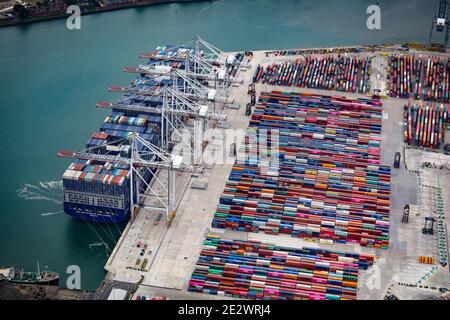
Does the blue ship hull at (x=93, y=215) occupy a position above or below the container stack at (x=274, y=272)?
above

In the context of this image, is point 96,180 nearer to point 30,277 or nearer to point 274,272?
point 30,277

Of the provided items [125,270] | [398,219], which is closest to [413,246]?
[398,219]

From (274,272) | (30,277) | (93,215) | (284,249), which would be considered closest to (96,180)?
(93,215)

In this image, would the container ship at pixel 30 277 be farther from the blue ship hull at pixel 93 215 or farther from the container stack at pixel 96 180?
the container stack at pixel 96 180

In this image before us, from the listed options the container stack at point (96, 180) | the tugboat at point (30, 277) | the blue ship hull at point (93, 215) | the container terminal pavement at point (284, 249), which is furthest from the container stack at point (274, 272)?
the tugboat at point (30, 277)

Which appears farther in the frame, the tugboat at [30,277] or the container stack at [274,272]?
the tugboat at [30,277]

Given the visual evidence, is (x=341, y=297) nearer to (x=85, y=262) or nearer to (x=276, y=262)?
(x=276, y=262)

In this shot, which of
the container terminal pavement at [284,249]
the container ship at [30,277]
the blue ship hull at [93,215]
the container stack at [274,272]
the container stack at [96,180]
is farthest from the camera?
the blue ship hull at [93,215]
